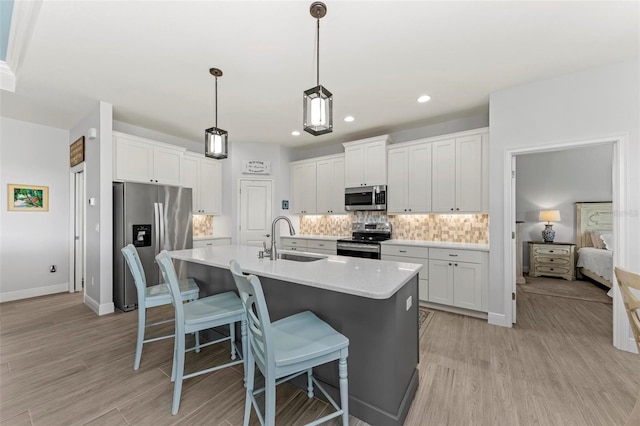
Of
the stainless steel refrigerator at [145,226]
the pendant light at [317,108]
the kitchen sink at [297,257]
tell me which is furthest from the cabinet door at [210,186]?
the pendant light at [317,108]

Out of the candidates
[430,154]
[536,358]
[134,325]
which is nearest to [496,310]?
[536,358]

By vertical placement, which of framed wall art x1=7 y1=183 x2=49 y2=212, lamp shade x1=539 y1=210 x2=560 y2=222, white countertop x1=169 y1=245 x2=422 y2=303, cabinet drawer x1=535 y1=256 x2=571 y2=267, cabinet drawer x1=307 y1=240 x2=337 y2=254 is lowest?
Answer: cabinet drawer x1=535 y1=256 x2=571 y2=267

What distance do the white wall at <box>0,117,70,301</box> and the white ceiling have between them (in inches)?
24.8

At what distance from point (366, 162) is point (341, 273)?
3094 mm

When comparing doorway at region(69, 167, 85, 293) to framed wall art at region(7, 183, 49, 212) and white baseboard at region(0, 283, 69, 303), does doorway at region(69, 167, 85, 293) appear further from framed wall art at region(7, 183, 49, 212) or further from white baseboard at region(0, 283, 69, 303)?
framed wall art at region(7, 183, 49, 212)

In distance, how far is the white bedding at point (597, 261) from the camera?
4.39 m

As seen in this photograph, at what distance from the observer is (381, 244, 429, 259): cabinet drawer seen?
3762mm

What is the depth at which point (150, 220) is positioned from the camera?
153 inches

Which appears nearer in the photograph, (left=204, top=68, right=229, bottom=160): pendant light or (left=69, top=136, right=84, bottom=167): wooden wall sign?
(left=204, top=68, right=229, bottom=160): pendant light

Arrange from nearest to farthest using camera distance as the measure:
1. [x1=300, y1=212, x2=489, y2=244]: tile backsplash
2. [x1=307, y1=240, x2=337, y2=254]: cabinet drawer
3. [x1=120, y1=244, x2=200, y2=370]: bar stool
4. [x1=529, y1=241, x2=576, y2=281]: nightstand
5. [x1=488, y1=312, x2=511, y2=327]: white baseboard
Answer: [x1=120, y1=244, x2=200, y2=370]: bar stool → [x1=488, y1=312, x2=511, y2=327]: white baseboard → [x1=300, y1=212, x2=489, y2=244]: tile backsplash → [x1=307, y1=240, x2=337, y2=254]: cabinet drawer → [x1=529, y1=241, x2=576, y2=281]: nightstand

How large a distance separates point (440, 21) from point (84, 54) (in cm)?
304

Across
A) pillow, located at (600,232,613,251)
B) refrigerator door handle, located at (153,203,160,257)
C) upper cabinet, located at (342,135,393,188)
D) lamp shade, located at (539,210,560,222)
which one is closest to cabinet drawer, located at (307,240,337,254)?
upper cabinet, located at (342,135,393,188)

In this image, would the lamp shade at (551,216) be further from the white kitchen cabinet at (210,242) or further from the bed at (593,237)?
the white kitchen cabinet at (210,242)

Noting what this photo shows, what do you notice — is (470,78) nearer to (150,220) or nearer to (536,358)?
(536,358)
